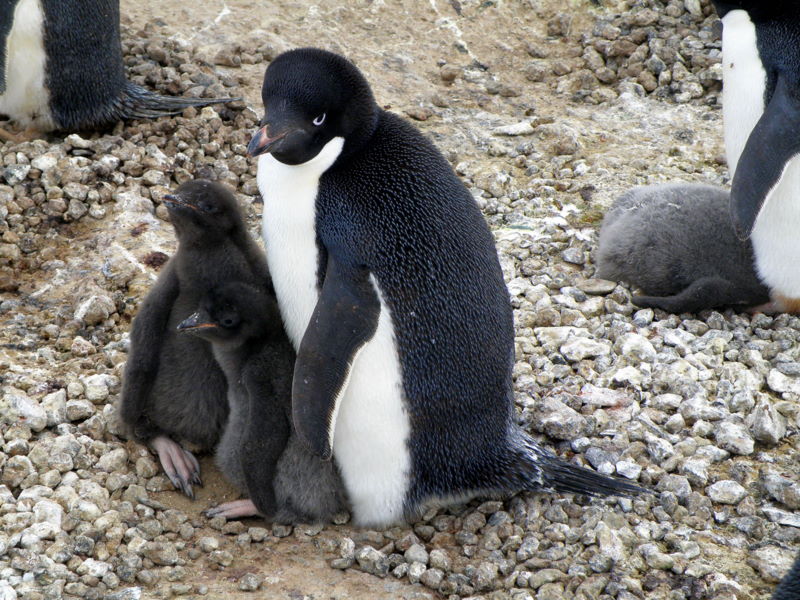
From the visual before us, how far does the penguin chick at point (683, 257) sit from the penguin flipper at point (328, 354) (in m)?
1.76

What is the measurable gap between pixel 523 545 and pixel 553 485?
25cm

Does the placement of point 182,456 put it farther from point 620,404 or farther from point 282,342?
point 620,404

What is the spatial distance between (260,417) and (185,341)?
444 millimetres

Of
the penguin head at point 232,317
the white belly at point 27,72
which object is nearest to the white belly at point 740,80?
the penguin head at point 232,317

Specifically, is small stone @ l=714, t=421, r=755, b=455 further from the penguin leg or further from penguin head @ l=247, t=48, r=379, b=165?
penguin head @ l=247, t=48, r=379, b=165

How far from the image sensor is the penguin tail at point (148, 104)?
5.18m

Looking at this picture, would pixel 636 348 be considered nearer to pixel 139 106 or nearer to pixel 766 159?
pixel 766 159

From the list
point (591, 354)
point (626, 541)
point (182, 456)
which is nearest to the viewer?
point (626, 541)

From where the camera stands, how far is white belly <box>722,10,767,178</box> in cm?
430

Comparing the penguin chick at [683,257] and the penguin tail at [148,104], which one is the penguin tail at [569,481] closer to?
the penguin chick at [683,257]

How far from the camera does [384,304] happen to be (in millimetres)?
2984

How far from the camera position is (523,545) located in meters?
3.00

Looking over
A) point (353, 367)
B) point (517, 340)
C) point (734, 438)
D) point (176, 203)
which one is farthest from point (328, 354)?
point (734, 438)

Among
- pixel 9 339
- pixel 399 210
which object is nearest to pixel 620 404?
pixel 399 210
